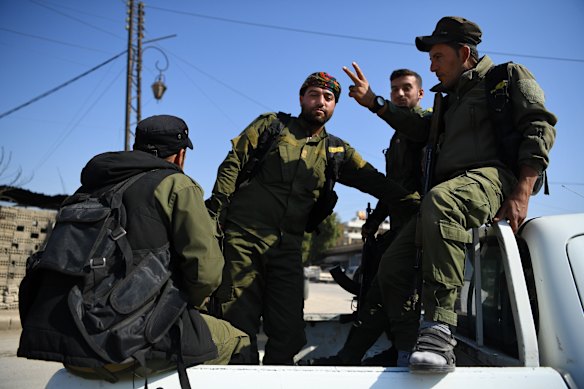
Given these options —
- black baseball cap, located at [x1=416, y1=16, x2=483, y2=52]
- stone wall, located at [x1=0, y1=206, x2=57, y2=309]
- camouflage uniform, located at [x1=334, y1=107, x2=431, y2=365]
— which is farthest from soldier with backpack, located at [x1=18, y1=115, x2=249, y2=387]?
stone wall, located at [x1=0, y1=206, x2=57, y2=309]

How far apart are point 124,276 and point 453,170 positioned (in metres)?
1.70

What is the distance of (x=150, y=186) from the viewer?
1.81m

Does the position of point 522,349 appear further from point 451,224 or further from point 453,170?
point 453,170

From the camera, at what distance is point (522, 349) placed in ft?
5.65

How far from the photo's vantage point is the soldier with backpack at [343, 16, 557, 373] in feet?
6.50

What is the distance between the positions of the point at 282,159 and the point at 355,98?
0.71 meters

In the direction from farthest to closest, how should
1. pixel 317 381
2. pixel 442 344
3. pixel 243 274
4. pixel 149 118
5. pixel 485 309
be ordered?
pixel 243 274 < pixel 485 309 < pixel 149 118 < pixel 442 344 < pixel 317 381

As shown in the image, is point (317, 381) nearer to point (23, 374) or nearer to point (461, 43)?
point (461, 43)

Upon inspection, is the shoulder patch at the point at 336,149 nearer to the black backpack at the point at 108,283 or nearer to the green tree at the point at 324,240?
the black backpack at the point at 108,283

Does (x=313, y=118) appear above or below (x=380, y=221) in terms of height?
above

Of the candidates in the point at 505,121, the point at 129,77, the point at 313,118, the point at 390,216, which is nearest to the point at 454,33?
the point at 505,121

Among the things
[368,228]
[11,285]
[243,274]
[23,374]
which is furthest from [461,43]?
[11,285]

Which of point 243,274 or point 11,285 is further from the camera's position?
point 11,285

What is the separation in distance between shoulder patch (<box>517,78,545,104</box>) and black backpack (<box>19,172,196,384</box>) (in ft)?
5.96
